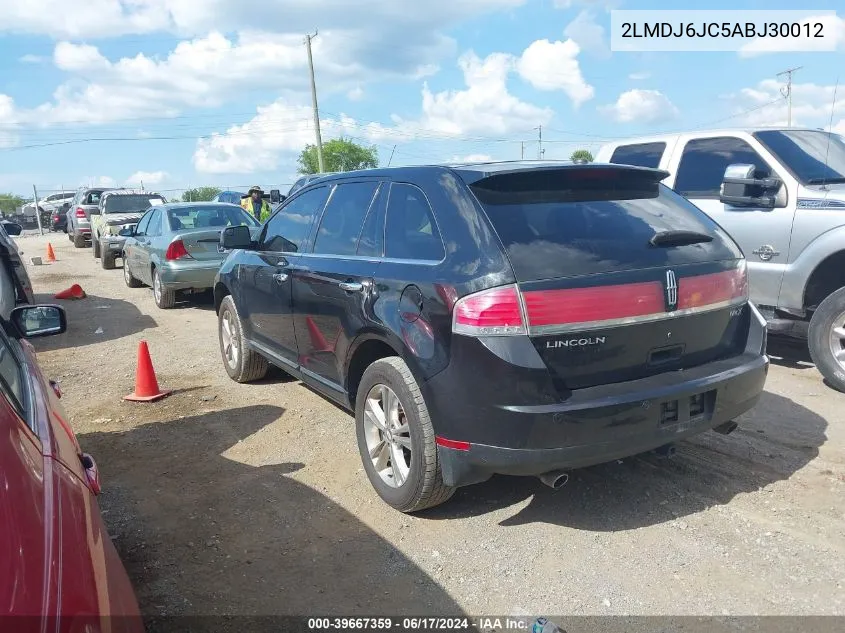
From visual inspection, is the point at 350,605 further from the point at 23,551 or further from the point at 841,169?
the point at 841,169

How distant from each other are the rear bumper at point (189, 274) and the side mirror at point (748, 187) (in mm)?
6908

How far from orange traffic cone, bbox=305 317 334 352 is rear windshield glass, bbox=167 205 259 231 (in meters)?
6.48

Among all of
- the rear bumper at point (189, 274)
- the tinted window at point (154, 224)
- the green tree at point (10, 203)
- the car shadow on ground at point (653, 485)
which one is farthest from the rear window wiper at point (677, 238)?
the green tree at point (10, 203)

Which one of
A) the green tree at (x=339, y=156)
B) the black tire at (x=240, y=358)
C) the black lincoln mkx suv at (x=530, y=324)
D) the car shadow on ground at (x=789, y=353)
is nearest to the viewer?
the black lincoln mkx suv at (x=530, y=324)

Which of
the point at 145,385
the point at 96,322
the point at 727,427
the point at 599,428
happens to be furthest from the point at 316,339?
the point at 96,322

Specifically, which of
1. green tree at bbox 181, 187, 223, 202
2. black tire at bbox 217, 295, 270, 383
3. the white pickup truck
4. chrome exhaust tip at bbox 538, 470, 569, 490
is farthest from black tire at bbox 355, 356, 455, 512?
green tree at bbox 181, 187, 223, 202

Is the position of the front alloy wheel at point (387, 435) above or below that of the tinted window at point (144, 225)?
below

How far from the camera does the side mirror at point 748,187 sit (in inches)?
226

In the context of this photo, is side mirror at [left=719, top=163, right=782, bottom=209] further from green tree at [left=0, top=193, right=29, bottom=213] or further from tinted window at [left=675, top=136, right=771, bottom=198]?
green tree at [left=0, top=193, right=29, bottom=213]

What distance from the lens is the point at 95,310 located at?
1048 cm

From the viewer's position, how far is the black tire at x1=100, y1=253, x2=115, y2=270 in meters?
16.1

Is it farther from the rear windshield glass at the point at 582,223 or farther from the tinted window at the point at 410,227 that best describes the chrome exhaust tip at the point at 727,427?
the tinted window at the point at 410,227

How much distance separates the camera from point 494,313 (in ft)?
9.56

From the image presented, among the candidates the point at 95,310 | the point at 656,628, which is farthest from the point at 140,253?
the point at 656,628
